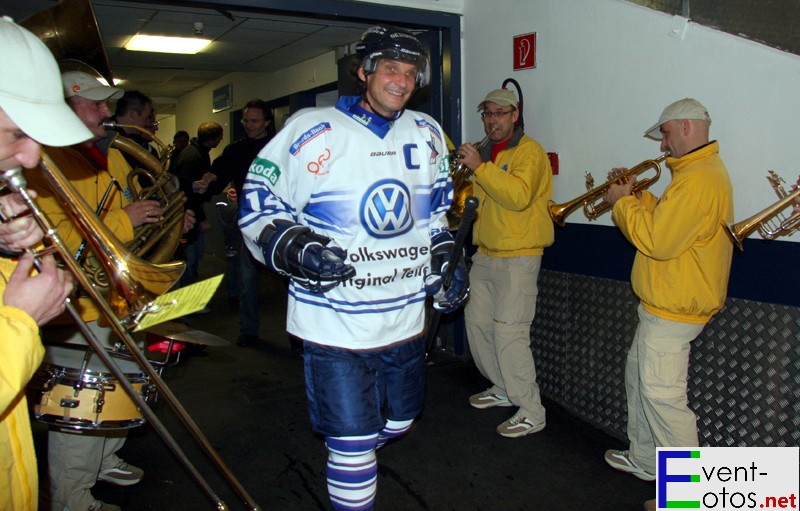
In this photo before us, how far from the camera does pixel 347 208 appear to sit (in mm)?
2264

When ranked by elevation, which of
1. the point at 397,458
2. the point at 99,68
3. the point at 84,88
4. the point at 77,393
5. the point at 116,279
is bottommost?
the point at 397,458

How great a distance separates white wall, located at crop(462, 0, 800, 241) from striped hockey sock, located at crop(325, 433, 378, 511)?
2077 mm

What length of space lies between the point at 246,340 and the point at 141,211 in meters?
2.86

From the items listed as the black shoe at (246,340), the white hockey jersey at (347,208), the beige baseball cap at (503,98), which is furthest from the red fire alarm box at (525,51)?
the black shoe at (246,340)

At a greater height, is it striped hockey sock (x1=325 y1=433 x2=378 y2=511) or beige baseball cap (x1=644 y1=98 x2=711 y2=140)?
beige baseball cap (x1=644 y1=98 x2=711 y2=140)

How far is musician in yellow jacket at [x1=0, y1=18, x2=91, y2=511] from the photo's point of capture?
133cm

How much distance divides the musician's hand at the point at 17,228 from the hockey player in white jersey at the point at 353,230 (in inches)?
31.6

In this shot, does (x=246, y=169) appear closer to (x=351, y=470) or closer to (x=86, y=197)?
(x=86, y=197)

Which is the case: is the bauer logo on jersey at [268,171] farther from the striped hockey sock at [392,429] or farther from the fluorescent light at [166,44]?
the fluorescent light at [166,44]

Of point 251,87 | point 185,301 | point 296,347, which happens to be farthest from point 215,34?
point 185,301

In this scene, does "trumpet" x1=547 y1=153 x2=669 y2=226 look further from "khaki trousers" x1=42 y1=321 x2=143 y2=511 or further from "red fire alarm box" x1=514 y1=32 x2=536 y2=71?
"khaki trousers" x1=42 y1=321 x2=143 y2=511

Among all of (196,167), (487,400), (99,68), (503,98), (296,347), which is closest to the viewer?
(99,68)

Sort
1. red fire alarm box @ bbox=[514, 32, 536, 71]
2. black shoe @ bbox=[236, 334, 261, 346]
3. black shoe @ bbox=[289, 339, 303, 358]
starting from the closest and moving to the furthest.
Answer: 1. red fire alarm box @ bbox=[514, 32, 536, 71]
2. black shoe @ bbox=[289, 339, 303, 358]
3. black shoe @ bbox=[236, 334, 261, 346]

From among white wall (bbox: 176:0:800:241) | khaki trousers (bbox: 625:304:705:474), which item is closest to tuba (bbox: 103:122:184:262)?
white wall (bbox: 176:0:800:241)
